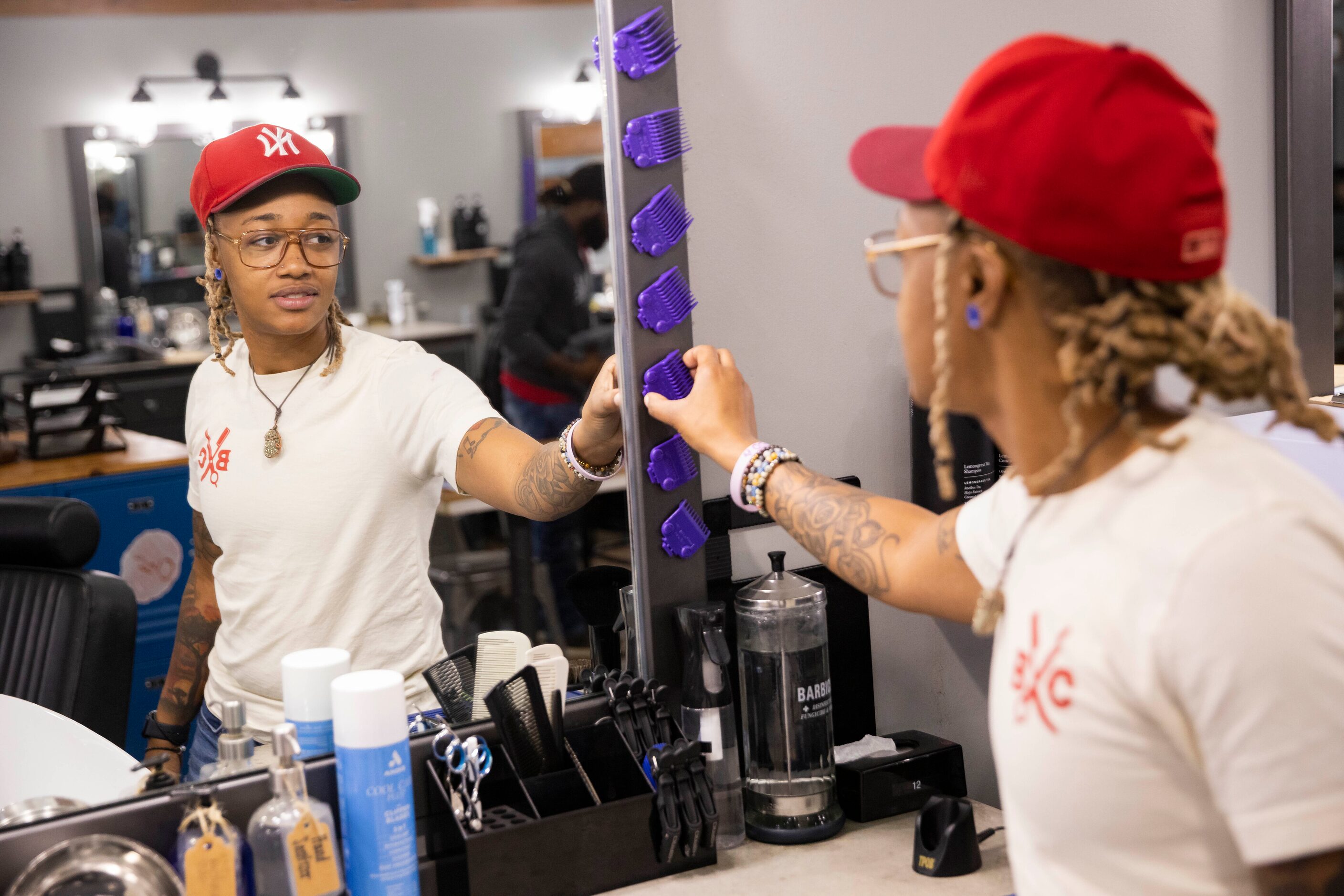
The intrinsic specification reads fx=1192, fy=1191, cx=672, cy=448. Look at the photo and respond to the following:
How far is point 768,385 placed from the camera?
1.80m

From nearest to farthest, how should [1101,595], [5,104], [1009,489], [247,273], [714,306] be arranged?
[1101,595] < [1009,489] < [5,104] < [247,273] < [714,306]

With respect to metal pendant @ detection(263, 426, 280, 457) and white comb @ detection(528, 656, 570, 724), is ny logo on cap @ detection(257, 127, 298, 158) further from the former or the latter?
white comb @ detection(528, 656, 570, 724)

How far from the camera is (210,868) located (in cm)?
134

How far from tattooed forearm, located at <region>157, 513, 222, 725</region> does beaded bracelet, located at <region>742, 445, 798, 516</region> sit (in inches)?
26.5

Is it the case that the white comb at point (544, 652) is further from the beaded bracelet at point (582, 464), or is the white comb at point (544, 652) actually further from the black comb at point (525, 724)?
the beaded bracelet at point (582, 464)

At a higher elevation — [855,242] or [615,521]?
[855,242]

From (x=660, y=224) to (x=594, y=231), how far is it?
0.10 meters

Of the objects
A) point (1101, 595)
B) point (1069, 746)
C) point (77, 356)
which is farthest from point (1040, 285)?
point (77, 356)

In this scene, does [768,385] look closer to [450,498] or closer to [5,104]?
[450,498]

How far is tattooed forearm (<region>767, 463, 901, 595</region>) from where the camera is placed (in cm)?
142

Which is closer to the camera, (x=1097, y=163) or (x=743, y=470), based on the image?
(x=1097, y=163)

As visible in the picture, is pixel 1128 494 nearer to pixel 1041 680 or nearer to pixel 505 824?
pixel 1041 680

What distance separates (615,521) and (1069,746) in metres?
0.90

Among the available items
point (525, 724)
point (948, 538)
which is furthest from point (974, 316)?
point (525, 724)
